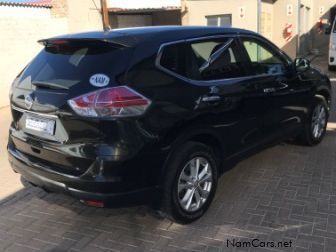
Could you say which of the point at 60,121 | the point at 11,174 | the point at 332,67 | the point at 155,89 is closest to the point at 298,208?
the point at 155,89

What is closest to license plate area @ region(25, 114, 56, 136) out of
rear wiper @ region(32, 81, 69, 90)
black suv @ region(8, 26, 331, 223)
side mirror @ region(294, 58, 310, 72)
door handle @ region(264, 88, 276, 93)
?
black suv @ region(8, 26, 331, 223)

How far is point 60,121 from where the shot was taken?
341 cm

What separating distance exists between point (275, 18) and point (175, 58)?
17009 mm

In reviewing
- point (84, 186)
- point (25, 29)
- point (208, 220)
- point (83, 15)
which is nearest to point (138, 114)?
point (84, 186)

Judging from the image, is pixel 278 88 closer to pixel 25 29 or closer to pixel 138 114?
pixel 138 114

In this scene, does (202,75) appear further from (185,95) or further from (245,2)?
(245,2)

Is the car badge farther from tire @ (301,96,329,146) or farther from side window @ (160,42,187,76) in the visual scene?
tire @ (301,96,329,146)

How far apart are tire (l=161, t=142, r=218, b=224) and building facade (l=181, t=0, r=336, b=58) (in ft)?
44.0

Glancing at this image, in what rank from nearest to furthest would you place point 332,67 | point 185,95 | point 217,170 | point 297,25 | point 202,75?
point 185,95 → point 202,75 → point 217,170 → point 332,67 → point 297,25

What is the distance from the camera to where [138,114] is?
10.9ft

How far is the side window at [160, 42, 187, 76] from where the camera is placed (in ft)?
12.0

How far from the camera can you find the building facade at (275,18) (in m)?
17.0

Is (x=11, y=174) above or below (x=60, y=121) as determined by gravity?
below

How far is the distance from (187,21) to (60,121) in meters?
14.7
